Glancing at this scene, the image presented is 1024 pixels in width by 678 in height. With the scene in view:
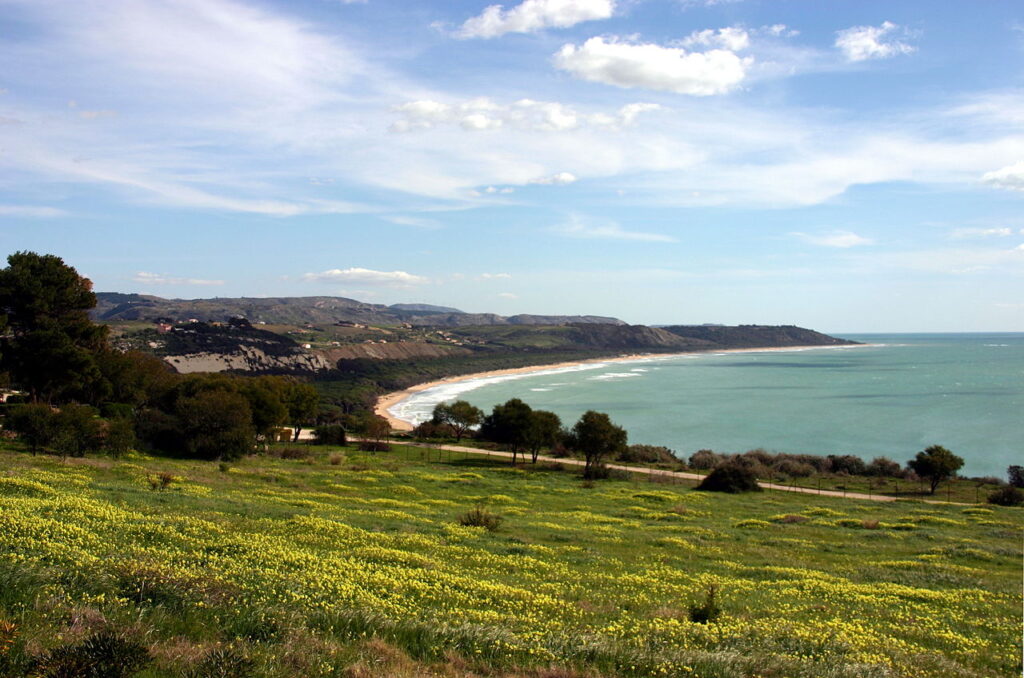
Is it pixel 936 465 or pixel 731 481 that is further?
pixel 936 465

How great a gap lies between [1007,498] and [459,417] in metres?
53.0

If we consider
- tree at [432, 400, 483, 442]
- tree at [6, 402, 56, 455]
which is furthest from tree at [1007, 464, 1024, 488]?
tree at [6, 402, 56, 455]

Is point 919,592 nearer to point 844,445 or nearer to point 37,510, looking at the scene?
point 37,510

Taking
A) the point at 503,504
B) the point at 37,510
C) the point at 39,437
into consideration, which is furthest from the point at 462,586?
the point at 39,437

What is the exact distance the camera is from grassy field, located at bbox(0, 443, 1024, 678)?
8.27 meters

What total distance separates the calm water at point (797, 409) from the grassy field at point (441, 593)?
66759mm

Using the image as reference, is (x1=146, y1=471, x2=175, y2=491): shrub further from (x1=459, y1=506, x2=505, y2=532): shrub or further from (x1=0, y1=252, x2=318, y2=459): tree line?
(x1=459, y1=506, x2=505, y2=532): shrub

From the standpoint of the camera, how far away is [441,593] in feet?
39.9

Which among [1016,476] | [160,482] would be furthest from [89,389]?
[1016,476]

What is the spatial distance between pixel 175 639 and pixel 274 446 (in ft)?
170

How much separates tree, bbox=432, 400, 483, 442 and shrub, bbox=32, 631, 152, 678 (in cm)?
7153

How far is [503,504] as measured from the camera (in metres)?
34.4

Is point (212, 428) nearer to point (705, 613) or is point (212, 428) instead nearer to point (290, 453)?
point (290, 453)

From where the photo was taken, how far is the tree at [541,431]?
60188 mm
